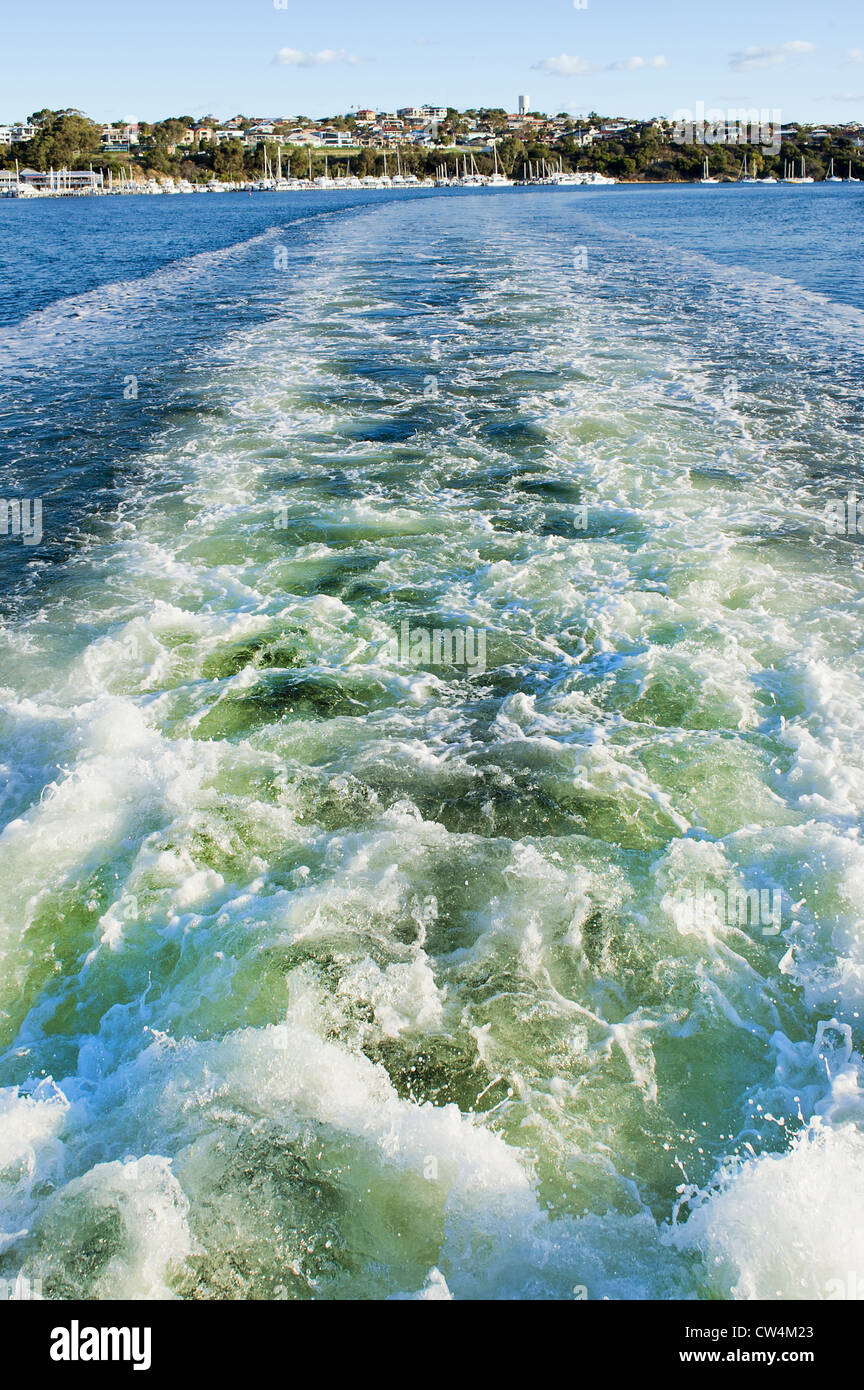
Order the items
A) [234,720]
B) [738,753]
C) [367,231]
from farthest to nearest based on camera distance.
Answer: [367,231]
[234,720]
[738,753]

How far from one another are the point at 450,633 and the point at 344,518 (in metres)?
4.89

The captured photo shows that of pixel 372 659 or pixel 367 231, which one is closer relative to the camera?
pixel 372 659

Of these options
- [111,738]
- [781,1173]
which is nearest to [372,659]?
[111,738]

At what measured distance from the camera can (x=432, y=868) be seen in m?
7.08

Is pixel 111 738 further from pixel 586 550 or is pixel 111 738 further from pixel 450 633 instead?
pixel 586 550

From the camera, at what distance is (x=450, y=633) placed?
11.1 metres

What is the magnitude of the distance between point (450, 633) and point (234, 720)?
3.23 m

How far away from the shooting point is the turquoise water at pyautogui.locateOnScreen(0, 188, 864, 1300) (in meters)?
4.64

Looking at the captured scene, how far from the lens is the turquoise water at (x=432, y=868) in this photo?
4641 mm
